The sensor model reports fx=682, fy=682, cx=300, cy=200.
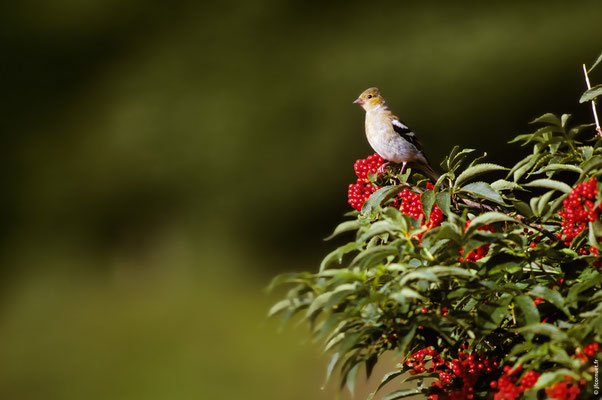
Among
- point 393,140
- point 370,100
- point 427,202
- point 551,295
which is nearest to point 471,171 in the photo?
point 427,202

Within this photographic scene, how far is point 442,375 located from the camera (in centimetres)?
134

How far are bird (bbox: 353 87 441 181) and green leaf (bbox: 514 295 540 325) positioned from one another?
1434 millimetres

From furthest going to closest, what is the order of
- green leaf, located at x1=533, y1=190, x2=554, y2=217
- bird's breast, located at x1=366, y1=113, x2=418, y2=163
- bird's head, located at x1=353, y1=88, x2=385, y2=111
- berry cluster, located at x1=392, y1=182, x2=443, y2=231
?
bird's head, located at x1=353, y1=88, x2=385, y2=111, bird's breast, located at x1=366, y1=113, x2=418, y2=163, berry cluster, located at x1=392, y1=182, x2=443, y2=231, green leaf, located at x1=533, y1=190, x2=554, y2=217

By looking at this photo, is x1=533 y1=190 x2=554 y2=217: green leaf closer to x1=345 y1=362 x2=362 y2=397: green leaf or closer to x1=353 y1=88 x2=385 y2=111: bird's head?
x1=345 y1=362 x2=362 y2=397: green leaf

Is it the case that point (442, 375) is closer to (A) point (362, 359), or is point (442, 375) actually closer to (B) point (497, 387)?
(B) point (497, 387)

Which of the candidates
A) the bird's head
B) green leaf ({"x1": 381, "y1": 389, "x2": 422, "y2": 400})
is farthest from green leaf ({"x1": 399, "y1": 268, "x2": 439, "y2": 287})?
the bird's head

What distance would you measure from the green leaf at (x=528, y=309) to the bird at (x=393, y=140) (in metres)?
1.43

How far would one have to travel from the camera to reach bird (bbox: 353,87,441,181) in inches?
102

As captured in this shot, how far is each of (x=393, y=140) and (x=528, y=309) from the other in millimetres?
1580

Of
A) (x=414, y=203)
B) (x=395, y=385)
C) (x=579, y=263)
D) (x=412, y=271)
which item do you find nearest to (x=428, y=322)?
(x=412, y=271)

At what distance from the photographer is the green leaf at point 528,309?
1.10m

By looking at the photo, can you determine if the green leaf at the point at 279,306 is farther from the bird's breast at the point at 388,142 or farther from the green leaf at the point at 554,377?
the bird's breast at the point at 388,142

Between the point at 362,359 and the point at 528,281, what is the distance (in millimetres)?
369

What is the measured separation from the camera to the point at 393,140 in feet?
8.64
